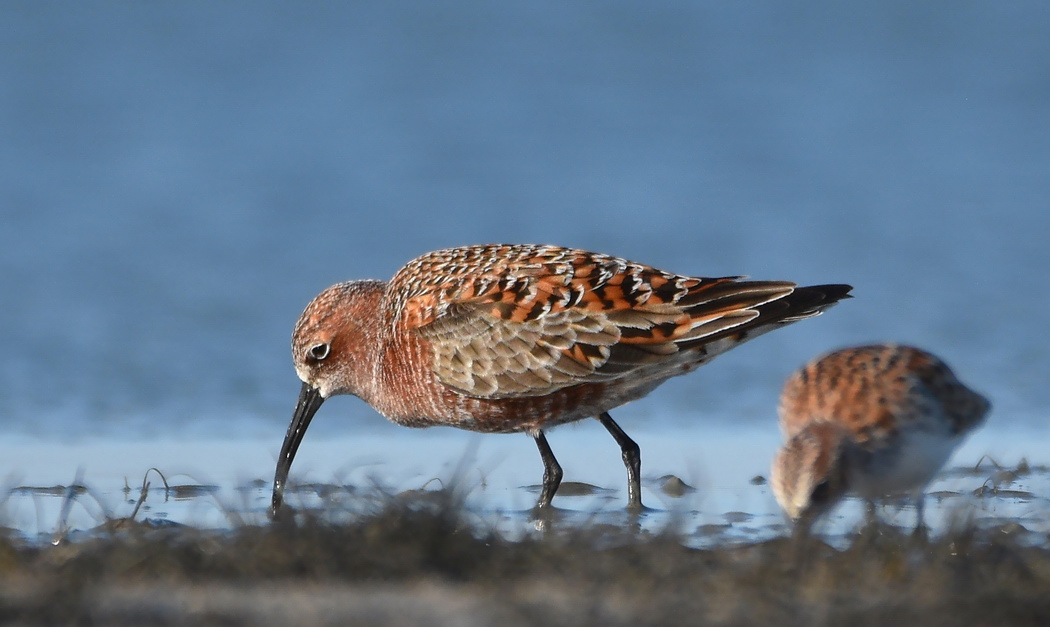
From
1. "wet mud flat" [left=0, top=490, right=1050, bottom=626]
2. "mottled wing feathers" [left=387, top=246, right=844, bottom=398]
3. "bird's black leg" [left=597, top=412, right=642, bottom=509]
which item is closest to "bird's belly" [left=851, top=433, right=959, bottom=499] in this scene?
"wet mud flat" [left=0, top=490, right=1050, bottom=626]

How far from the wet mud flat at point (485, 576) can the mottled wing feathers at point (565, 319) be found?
1.69 metres

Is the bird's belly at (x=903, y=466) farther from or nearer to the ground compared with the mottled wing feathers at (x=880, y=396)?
nearer to the ground

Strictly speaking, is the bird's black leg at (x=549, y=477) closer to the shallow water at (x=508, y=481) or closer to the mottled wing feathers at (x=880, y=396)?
the shallow water at (x=508, y=481)

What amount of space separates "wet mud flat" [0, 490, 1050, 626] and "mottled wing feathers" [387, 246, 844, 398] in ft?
5.54

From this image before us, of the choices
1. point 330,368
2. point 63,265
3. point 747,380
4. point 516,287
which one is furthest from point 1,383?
point 747,380

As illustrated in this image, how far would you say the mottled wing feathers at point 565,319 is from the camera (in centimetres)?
675

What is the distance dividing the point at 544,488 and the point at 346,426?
2407 mm

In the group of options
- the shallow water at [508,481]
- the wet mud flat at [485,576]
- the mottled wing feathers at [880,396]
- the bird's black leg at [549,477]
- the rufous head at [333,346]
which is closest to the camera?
the wet mud flat at [485,576]

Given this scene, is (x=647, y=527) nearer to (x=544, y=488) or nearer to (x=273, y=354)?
(x=544, y=488)

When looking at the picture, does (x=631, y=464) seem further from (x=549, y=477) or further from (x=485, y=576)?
(x=485, y=576)

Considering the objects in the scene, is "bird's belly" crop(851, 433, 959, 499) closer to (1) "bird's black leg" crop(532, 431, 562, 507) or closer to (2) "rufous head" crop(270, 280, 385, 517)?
(1) "bird's black leg" crop(532, 431, 562, 507)

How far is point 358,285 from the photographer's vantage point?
775 centimetres

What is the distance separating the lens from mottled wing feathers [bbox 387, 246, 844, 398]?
22.2ft

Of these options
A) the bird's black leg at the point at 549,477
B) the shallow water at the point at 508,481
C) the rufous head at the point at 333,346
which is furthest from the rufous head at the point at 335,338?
the bird's black leg at the point at 549,477
